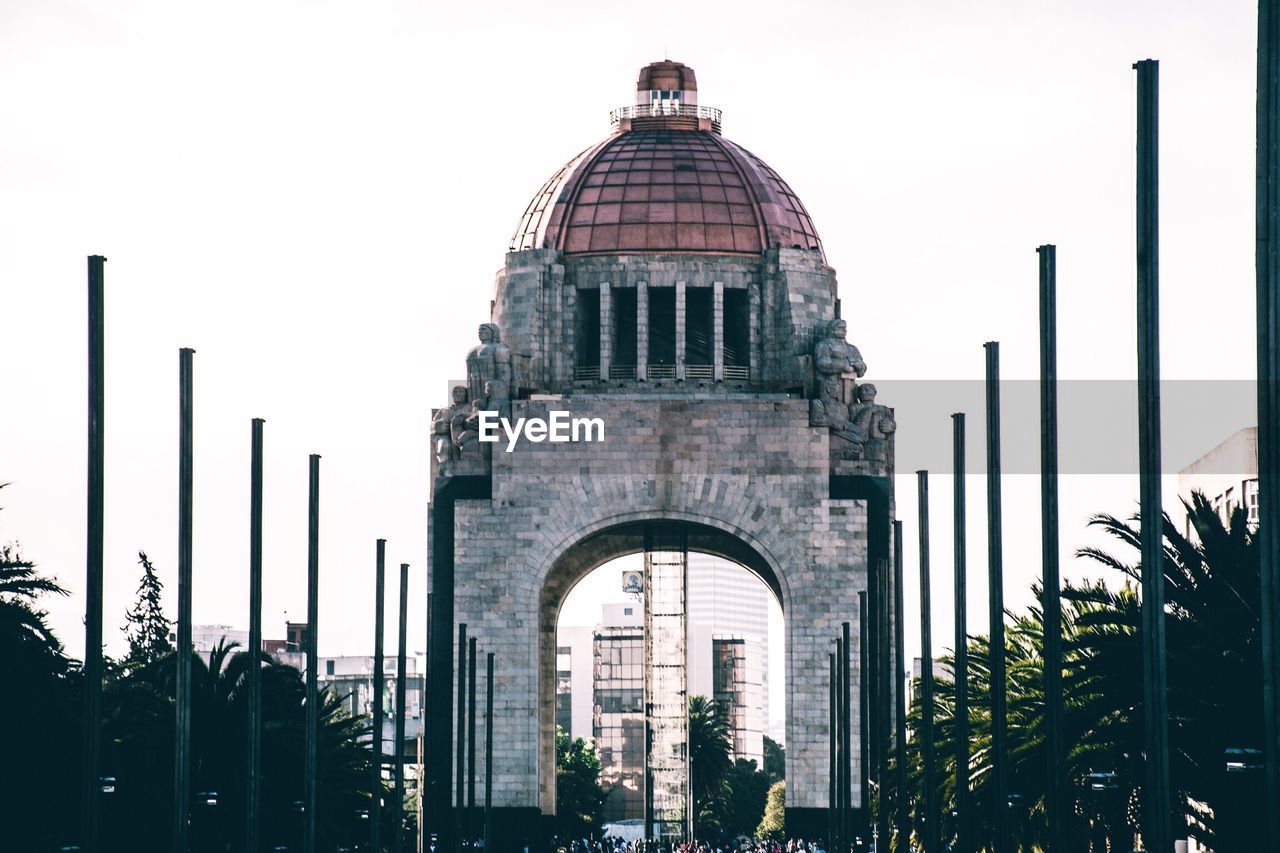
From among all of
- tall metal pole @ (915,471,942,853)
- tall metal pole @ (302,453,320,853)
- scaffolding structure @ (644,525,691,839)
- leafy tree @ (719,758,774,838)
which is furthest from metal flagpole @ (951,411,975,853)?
leafy tree @ (719,758,774,838)

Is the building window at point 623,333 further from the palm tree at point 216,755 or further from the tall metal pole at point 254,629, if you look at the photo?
the tall metal pole at point 254,629

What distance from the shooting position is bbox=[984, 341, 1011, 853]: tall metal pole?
42625 millimetres

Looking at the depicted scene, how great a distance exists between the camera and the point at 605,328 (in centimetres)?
8869

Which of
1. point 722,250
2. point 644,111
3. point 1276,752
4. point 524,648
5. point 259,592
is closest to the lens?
point 1276,752

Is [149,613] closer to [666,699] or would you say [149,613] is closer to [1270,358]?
[666,699]

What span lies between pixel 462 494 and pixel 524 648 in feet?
17.4

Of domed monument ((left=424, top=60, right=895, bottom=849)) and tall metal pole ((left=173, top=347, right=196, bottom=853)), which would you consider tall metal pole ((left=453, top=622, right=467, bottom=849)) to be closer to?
domed monument ((left=424, top=60, right=895, bottom=849))

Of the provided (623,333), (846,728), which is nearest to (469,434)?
(623,333)

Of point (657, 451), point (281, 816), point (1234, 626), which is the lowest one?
point (281, 816)

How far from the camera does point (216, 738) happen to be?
180 feet

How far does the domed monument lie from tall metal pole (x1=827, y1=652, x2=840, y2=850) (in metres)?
0.84

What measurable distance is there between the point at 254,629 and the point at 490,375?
40.9 metres

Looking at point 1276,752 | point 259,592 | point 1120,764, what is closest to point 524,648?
point 259,592

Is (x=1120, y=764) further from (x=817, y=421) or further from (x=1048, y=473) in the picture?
(x=817, y=421)
